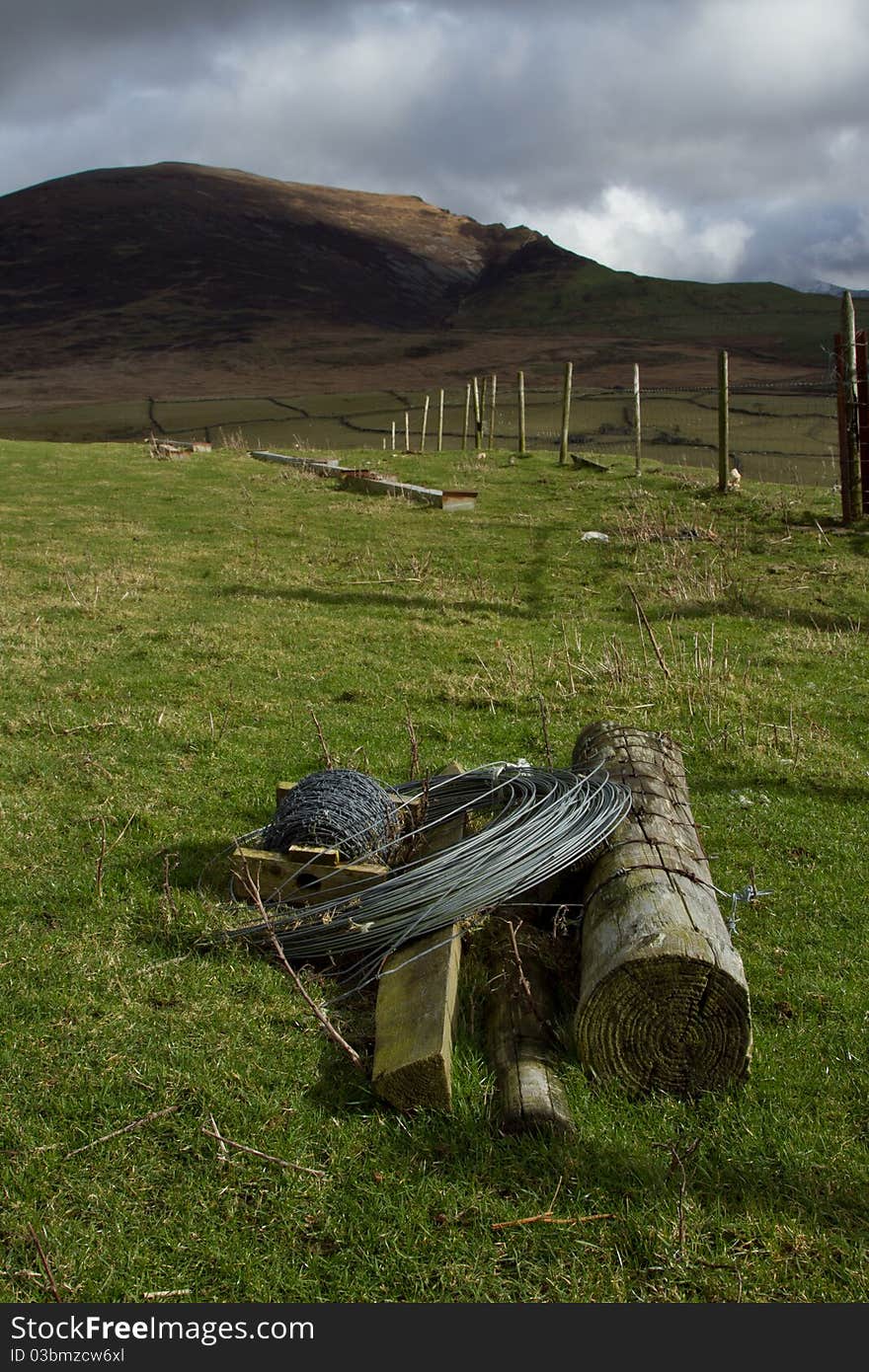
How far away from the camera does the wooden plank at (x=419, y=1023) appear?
346 cm

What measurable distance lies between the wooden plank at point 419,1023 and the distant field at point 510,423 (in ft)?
76.2

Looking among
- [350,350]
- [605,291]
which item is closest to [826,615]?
[350,350]

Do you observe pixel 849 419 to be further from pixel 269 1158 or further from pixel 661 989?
pixel 269 1158

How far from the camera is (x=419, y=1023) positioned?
3.64 m

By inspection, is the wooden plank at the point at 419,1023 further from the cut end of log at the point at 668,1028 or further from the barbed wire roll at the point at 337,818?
the barbed wire roll at the point at 337,818

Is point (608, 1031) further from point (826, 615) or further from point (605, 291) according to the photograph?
point (605, 291)

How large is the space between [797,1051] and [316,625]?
7.21 metres

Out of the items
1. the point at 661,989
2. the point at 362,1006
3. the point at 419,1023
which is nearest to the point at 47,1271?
the point at 419,1023

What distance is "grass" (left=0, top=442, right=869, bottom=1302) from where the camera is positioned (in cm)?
303

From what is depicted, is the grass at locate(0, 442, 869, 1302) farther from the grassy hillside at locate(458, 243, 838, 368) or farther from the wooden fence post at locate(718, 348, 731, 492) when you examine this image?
the grassy hillside at locate(458, 243, 838, 368)

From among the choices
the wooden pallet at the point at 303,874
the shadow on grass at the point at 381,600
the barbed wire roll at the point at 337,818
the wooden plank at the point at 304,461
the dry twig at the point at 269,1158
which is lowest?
the dry twig at the point at 269,1158

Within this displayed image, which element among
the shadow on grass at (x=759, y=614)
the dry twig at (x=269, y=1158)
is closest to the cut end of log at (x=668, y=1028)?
the dry twig at (x=269, y=1158)

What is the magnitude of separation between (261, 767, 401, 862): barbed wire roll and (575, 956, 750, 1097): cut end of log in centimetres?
135

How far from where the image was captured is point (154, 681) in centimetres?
845
